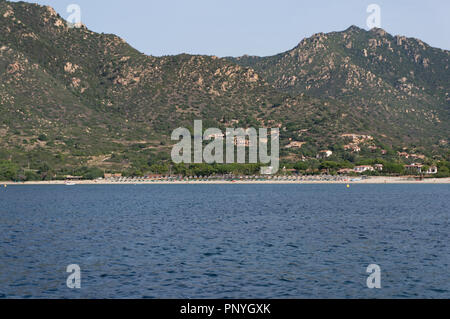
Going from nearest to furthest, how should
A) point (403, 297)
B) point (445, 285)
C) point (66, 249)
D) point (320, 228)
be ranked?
1. point (403, 297)
2. point (445, 285)
3. point (66, 249)
4. point (320, 228)

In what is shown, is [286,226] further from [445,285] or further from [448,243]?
[445,285]

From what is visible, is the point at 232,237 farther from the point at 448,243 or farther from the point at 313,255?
the point at 448,243

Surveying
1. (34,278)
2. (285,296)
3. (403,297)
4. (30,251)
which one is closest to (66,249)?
(30,251)

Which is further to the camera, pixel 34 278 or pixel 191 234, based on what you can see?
pixel 191 234

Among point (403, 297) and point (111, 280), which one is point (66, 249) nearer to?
point (111, 280)

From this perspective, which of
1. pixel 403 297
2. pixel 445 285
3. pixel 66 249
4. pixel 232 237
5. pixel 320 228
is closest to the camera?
pixel 403 297

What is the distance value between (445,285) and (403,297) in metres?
4.82

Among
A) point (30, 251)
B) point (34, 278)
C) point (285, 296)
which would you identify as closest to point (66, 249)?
point (30, 251)

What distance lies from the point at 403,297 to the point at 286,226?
39910 millimetres

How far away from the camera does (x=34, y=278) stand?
4225 cm

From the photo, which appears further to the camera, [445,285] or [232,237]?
[232,237]

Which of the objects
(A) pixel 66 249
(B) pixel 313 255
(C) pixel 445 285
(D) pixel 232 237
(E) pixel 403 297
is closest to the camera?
Result: (E) pixel 403 297

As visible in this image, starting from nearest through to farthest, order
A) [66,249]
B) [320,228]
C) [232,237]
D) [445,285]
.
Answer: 1. [445,285]
2. [66,249]
3. [232,237]
4. [320,228]

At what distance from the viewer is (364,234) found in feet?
222
